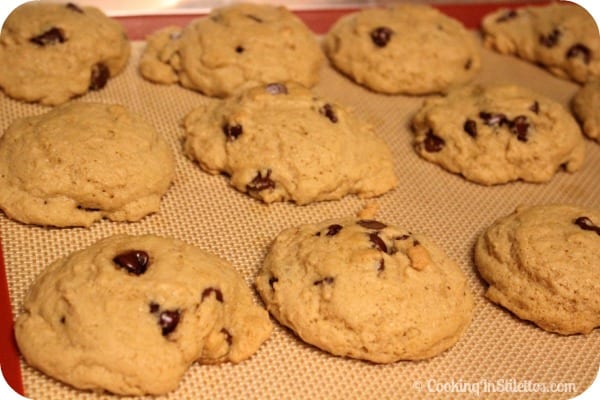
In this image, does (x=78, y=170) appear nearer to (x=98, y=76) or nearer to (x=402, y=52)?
(x=98, y=76)

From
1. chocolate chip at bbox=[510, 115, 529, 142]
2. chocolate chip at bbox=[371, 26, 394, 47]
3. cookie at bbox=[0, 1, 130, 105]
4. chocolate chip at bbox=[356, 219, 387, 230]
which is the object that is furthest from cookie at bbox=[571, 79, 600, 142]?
cookie at bbox=[0, 1, 130, 105]

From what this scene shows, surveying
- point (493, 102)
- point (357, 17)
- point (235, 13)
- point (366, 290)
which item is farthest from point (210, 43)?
point (366, 290)

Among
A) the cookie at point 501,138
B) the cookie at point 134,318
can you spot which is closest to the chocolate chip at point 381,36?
the cookie at point 501,138

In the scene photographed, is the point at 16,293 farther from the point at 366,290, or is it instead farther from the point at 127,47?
the point at 127,47

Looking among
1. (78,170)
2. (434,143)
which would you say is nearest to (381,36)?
(434,143)

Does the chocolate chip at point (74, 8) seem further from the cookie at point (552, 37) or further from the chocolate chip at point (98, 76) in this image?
the cookie at point (552, 37)

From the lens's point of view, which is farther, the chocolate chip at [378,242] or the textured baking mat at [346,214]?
the chocolate chip at [378,242]
